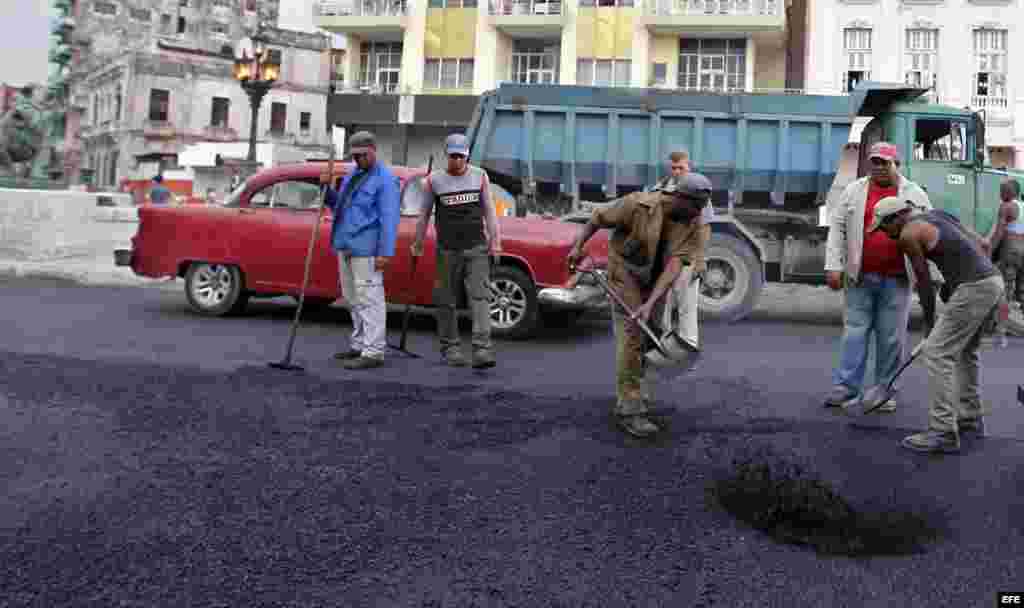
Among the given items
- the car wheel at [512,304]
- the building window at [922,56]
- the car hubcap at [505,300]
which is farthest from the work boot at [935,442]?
the building window at [922,56]

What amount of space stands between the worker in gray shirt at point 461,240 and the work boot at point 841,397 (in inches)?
94.4

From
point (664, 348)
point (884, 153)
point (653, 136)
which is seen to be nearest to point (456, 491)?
point (664, 348)

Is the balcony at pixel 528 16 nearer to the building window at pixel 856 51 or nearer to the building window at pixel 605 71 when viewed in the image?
the building window at pixel 605 71

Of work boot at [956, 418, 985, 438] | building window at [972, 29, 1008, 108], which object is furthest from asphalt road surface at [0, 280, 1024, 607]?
building window at [972, 29, 1008, 108]

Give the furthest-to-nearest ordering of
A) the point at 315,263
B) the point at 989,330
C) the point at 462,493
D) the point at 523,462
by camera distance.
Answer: the point at 315,263, the point at 989,330, the point at 523,462, the point at 462,493

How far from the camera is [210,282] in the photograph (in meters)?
9.21

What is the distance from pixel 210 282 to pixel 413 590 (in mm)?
6877

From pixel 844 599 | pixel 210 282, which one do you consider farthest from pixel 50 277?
pixel 844 599

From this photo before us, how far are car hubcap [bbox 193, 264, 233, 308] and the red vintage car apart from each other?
10 mm

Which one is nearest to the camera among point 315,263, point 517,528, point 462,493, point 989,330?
point 517,528

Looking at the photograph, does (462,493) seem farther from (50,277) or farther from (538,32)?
(538,32)

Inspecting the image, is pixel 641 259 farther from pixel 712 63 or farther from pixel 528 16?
pixel 528 16

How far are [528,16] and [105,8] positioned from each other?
49026 millimetres

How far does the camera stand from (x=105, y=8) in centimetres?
6788
